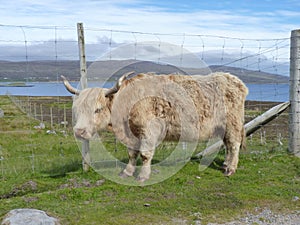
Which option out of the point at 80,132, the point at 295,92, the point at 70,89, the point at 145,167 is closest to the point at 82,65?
the point at 70,89

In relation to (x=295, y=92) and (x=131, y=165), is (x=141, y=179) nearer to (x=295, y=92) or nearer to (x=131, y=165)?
(x=131, y=165)

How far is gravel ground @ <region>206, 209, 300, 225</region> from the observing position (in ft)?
17.9

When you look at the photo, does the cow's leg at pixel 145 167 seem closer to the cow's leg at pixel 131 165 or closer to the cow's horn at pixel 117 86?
the cow's leg at pixel 131 165

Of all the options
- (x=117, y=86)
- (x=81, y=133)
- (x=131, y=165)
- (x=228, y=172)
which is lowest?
(x=228, y=172)

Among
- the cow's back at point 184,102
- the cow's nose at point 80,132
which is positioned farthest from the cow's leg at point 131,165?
the cow's nose at point 80,132

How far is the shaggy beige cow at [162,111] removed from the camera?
283 inches

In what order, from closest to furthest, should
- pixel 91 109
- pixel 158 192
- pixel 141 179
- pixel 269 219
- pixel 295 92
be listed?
pixel 269 219
pixel 158 192
pixel 91 109
pixel 141 179
pixel 295 92

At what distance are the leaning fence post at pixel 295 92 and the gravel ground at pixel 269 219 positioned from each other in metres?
3.51

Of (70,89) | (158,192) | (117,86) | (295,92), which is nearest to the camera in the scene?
(158,192)

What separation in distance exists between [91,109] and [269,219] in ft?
11.8

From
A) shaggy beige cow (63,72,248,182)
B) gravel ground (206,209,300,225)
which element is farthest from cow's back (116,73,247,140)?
gravel ground (206,209,300,225)

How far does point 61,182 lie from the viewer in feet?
23.4

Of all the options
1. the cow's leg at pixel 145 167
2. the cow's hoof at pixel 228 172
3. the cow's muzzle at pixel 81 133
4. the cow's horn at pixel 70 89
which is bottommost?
the cow's hoof at pixel 228 172

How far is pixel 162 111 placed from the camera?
747 centimetres
